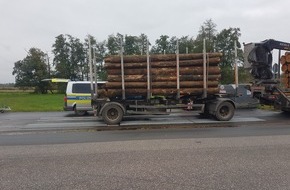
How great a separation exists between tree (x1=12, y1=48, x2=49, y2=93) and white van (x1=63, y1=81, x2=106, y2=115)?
238 feet

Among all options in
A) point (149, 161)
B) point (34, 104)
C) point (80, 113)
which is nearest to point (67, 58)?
point (34, 104)

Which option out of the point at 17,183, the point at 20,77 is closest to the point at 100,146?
the point at 17,183

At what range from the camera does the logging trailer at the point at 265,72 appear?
1594 cm

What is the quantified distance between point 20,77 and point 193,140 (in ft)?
302

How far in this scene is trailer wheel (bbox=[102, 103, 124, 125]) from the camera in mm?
14312

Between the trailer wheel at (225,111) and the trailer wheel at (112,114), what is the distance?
415 centimetres

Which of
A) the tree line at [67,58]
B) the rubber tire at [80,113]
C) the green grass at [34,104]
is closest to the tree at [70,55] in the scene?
the tree line at [67,58]

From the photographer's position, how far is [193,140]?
9.30 meters

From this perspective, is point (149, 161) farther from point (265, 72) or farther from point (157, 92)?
point (265, 72)

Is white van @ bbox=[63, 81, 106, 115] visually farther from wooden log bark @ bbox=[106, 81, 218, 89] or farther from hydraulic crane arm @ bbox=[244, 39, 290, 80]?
hydraulic crane arm @ bbox=[244, 39, 290, 80]

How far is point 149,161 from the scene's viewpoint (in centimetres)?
686

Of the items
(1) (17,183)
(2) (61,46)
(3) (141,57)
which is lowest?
(1) (17,183)

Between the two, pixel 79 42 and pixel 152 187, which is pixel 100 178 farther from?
pixel 79 42

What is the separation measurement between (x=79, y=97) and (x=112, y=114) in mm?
5062
